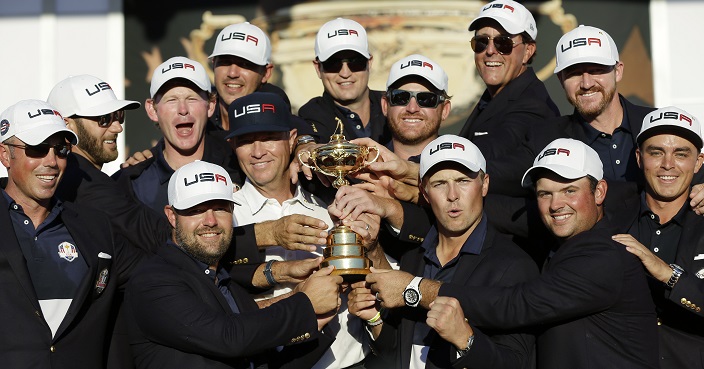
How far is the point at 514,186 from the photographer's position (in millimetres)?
7906

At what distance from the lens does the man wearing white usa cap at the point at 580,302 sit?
6.64m

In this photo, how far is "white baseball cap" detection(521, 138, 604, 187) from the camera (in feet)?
23.0

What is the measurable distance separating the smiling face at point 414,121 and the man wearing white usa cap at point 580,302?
125 cm

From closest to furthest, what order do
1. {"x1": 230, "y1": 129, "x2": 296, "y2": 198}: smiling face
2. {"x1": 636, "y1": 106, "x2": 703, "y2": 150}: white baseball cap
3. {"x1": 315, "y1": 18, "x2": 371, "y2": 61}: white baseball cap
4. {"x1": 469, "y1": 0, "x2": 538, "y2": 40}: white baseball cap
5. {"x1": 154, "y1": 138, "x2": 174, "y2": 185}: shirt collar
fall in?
{"x1": 636, "y1": 106, "x2": 703, "y2": 150}: white baseball cap, {"x1": 230, "y1": 129, "x2": 296, "y2": 198}: smiling face, {"x1": 154, "y1": 138, "x2": 174, "y2": 185}: shirt collar, {"x1": 315, "y1": 18, "x2": 371, "y2": 61}: white baseball cap, {"x1": 469, "y1": 0, "x2": 538, "y2": 40}: white baseball cap

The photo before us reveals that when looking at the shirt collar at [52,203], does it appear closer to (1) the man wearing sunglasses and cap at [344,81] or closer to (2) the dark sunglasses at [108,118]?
(2) the dark sunglasses at [108,118]

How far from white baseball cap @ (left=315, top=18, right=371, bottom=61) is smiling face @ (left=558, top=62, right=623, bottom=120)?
1.43 m

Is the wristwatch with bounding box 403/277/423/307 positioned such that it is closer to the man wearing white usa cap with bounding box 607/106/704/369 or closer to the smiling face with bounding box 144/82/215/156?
the man wearing white usa cap with bounding box 607/106/704/369

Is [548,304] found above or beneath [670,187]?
beneath

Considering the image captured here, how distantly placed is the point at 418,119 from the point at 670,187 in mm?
1645

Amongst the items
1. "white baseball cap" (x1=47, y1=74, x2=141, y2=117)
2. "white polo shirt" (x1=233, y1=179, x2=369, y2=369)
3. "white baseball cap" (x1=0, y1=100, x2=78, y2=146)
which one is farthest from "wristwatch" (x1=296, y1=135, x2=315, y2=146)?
"white baseball cap" (x1=0, y1=100, x2=78, y2=146)

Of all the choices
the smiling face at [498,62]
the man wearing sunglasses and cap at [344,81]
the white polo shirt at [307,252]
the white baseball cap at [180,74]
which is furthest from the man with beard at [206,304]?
the smiling face at [498,62]

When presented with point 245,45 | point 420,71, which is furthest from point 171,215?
point 245,45

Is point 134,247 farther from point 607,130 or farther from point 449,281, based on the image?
point 607,130

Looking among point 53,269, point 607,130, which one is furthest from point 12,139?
point 607,130
